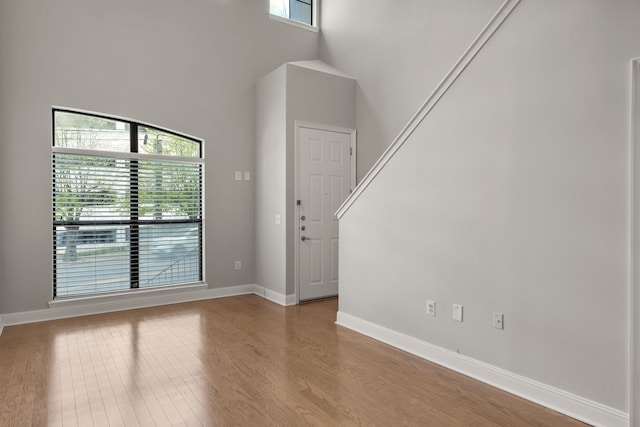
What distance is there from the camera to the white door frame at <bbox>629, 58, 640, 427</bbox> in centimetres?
212

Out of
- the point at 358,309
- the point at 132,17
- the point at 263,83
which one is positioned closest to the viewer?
the point at 358,309

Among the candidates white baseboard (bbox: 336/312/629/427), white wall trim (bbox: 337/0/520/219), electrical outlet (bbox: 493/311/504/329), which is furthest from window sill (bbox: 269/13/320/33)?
electrical outlet (bbox: 493/311/504/329)

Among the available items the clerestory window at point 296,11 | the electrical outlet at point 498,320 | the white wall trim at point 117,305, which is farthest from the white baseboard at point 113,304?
the clerestory window at point 296,11

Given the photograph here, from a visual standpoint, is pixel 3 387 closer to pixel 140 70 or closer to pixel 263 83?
pixel 140 70

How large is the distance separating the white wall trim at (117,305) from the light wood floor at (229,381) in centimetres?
19

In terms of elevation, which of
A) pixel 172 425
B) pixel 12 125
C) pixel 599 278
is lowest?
pixel 172 425

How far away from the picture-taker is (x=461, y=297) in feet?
9.89

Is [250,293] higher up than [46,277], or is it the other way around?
[46,277]

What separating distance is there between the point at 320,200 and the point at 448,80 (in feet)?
8.74

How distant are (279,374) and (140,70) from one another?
3959 mm

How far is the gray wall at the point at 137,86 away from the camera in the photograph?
423 cm

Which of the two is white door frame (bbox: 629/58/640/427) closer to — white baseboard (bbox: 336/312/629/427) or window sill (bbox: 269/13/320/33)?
white baseboard (bbox: 336/312/629/427)

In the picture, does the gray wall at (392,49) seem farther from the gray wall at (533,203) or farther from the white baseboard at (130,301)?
the white baseboard at (130,301)

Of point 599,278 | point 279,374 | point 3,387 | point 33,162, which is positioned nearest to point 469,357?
point 599,278
